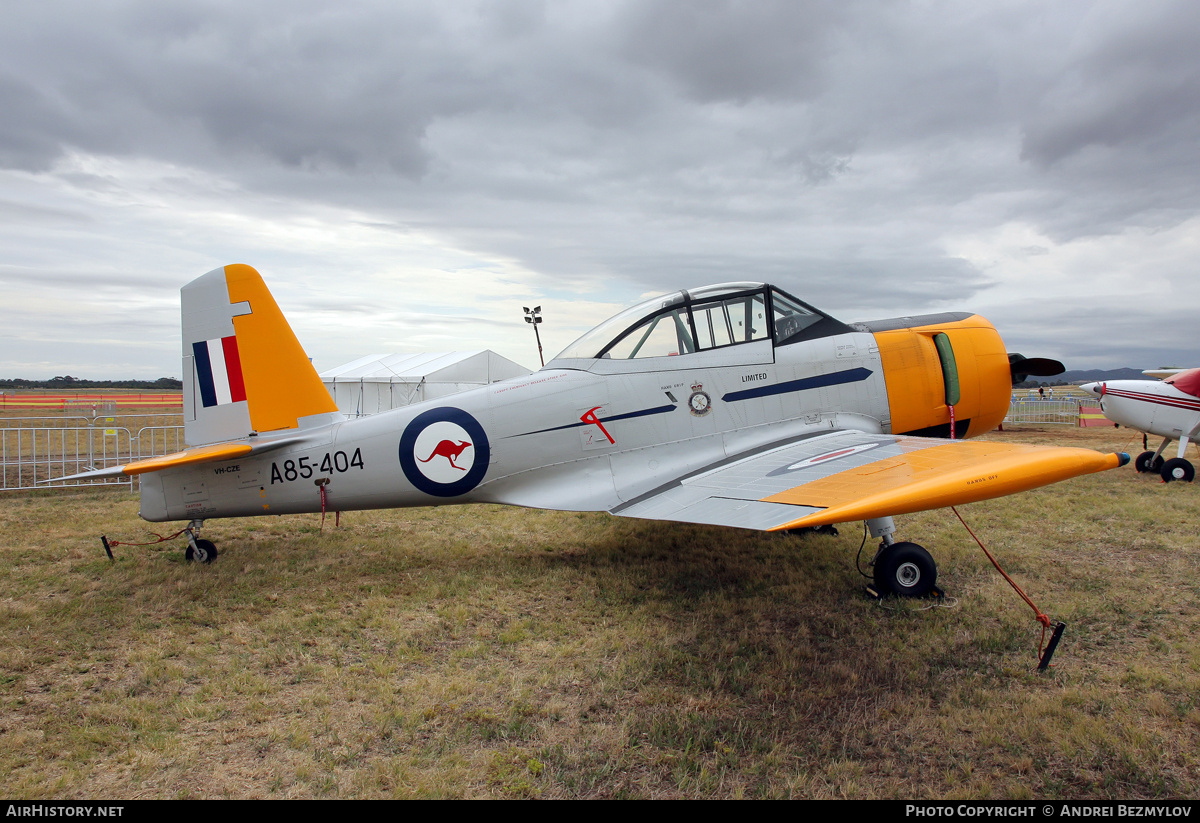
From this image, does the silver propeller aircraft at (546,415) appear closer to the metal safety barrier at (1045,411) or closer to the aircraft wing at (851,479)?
the aircraft wing at (851,479)

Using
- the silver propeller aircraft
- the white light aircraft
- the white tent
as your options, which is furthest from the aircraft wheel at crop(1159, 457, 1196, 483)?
the white tent

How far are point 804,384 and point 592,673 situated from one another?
3.23m

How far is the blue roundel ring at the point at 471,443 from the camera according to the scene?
5293mm

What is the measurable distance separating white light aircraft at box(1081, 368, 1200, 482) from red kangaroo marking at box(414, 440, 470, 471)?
10.9m

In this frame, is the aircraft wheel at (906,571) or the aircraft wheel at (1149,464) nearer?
the aircraft wheel at (906,571)

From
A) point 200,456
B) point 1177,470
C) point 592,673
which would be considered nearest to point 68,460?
point 200,456

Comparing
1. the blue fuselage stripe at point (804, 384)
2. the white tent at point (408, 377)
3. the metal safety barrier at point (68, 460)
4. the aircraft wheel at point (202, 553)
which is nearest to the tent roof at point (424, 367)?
the white tent at point (408, 377)

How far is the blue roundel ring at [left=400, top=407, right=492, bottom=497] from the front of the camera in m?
5.29

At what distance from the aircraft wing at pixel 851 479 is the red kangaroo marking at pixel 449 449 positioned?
4.86 ft

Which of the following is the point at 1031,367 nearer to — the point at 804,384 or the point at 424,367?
the point at 804,384

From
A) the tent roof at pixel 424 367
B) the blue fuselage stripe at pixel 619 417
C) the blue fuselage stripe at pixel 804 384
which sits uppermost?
the tent roof at pixel 424 367

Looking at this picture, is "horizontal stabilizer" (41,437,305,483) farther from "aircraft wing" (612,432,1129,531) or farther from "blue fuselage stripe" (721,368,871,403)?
"blue fuselage stripe" (721,368,871,403)

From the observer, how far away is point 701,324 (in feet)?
17.7

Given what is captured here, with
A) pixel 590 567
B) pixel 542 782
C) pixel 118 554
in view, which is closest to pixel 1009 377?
pixel 590 567
